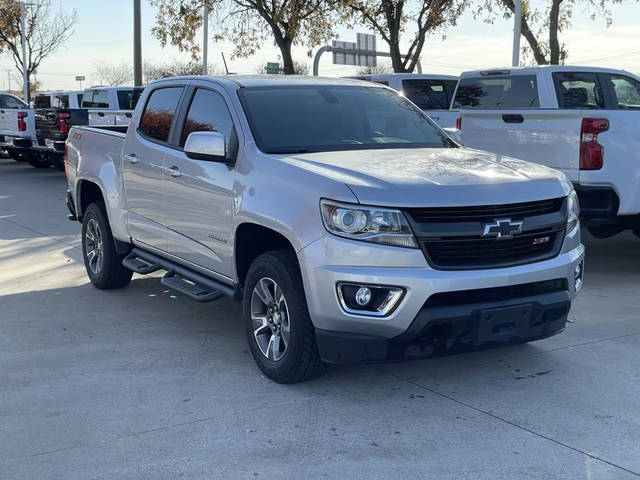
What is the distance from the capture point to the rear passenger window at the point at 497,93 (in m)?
9.08

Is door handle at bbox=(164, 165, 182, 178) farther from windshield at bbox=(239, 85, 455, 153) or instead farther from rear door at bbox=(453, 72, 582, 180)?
rear door at bbox=(453, 72, 582, 180)

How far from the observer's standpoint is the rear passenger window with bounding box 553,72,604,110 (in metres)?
8.80

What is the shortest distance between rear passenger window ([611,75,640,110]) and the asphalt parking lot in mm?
2824

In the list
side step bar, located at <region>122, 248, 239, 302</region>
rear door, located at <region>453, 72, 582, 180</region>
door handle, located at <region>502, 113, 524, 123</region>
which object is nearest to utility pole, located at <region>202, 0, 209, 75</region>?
rear door, located at <region>453, 72, 582, 180</region>

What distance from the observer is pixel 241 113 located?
18.2 feet

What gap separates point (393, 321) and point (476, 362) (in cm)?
126

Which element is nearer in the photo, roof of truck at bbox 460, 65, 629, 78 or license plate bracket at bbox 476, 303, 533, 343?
license plate bracket at bbox 476, 303, 533, 343

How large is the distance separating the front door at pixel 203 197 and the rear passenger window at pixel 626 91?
191 inches

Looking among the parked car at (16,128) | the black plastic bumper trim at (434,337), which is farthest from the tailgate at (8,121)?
the black plastic bumper trim at (434,337)

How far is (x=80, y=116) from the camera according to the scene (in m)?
17.6

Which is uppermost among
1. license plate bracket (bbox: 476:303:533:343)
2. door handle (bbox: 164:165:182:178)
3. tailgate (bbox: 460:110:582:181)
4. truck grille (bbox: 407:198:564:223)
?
tailgate (bbox: 460:110:582:181)

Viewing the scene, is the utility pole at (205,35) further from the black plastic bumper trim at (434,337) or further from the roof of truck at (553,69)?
the black plastic bumper trim at (434,337)

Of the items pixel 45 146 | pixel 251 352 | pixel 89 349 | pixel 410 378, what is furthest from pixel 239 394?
pixel 45 146

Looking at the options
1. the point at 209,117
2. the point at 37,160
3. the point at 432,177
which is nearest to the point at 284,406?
the point at 432,177
